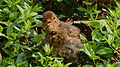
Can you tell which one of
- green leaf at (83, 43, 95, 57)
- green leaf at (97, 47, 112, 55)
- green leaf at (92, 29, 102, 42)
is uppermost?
green leaf at (92, 29, 102, 42)

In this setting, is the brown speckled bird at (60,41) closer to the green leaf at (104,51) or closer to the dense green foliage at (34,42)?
the dense green foliage at (34,42)

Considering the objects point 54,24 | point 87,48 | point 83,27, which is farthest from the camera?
point 83,27

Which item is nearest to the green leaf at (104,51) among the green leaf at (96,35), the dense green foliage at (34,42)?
the dense green foliage at (34,42)

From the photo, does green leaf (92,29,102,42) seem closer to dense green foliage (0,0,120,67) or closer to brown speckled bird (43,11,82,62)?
dense green foliage (0,0,120,67)

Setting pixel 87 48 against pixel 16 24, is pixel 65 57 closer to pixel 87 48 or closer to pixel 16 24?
pixel 87 48

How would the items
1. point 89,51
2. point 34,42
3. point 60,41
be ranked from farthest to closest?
point 34,42 → point 60,41 → point 89,51

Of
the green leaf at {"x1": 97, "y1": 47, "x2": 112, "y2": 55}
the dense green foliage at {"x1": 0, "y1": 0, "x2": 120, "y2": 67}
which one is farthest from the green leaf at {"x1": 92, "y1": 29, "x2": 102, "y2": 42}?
the green leaf at {"x1": 97, "y1": 47, "x2": 112, "y2": 55}

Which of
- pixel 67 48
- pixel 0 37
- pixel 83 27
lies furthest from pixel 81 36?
pixel 0 37

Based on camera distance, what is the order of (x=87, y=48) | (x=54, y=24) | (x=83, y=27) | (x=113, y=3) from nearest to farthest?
(x=87, y=48), (x=54, y=24), (x=83, y=27), (x=113, y=3)

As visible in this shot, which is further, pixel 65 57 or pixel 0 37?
pixel 0 37

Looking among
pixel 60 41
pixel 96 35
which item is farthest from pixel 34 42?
pixel 96 35

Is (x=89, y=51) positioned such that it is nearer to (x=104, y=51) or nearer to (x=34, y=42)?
(x=104, y=51)
